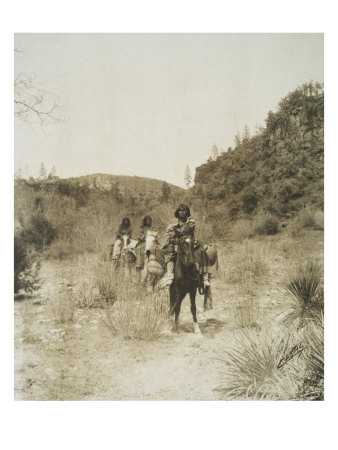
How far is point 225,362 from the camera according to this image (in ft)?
12.3

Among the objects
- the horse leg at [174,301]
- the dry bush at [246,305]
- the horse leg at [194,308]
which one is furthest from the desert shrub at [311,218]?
the horse leg at [174,301]

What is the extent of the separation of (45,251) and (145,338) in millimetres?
1357

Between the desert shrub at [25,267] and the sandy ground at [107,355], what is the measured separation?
92 mm

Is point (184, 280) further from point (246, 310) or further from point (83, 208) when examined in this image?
point (83, 208)

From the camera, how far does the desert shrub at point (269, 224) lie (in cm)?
410

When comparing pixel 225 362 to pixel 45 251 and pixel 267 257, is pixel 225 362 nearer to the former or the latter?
pixel 267 257

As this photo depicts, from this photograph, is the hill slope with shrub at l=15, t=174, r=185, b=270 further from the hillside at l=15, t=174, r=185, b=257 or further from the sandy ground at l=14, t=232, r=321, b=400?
the sandy ground at l=14, t=232, r=321, b=400

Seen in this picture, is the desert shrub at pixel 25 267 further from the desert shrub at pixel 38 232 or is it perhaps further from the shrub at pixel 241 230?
the shrub at pixel 241 230

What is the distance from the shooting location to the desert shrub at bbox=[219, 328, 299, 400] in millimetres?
3658

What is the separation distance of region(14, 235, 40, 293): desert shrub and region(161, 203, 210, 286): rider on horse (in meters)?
1.32

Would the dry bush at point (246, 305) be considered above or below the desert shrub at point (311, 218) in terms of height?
below

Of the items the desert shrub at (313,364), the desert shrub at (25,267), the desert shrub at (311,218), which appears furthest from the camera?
the desert shrub at (311,218)

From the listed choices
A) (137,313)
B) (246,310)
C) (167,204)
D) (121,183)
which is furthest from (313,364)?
(121,183)

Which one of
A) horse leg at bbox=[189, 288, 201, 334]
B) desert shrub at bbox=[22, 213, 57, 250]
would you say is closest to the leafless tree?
desert shrub at bbox=[22, 213, 57, 250]
